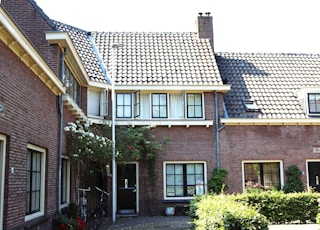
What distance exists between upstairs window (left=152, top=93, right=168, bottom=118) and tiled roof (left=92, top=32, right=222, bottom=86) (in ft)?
2.16

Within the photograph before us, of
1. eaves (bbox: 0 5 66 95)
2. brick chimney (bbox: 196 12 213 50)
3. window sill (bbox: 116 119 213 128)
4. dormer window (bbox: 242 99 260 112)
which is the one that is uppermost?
brick chimney (bbox: 196 12 213 50)

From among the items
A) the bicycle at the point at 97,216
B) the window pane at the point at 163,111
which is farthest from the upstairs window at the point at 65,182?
the window pane at the point at 163,111

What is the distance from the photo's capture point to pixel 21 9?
13.0 meters

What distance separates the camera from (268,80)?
21125mm

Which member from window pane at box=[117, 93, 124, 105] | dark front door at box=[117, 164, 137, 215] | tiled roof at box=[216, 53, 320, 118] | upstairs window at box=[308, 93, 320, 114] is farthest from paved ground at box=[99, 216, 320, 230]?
upstairs window at box=[308, 93, 320, 114]

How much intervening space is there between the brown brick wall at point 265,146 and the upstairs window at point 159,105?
282cm

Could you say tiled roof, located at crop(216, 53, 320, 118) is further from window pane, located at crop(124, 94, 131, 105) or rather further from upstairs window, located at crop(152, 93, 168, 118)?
window pane, located at crop(124, 94, 131, 105)

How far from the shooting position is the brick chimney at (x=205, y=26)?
71.8ft

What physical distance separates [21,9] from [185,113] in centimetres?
854

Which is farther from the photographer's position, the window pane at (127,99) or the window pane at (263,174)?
the window pane at (263,174)

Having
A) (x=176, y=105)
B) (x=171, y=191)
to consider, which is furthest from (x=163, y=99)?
(x=171, y=191)

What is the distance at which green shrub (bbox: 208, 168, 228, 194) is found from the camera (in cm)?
1808

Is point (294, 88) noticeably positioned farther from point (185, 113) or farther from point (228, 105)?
point (185, 113)

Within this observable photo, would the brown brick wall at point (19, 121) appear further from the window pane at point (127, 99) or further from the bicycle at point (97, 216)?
the window pane at point (127, 99)
